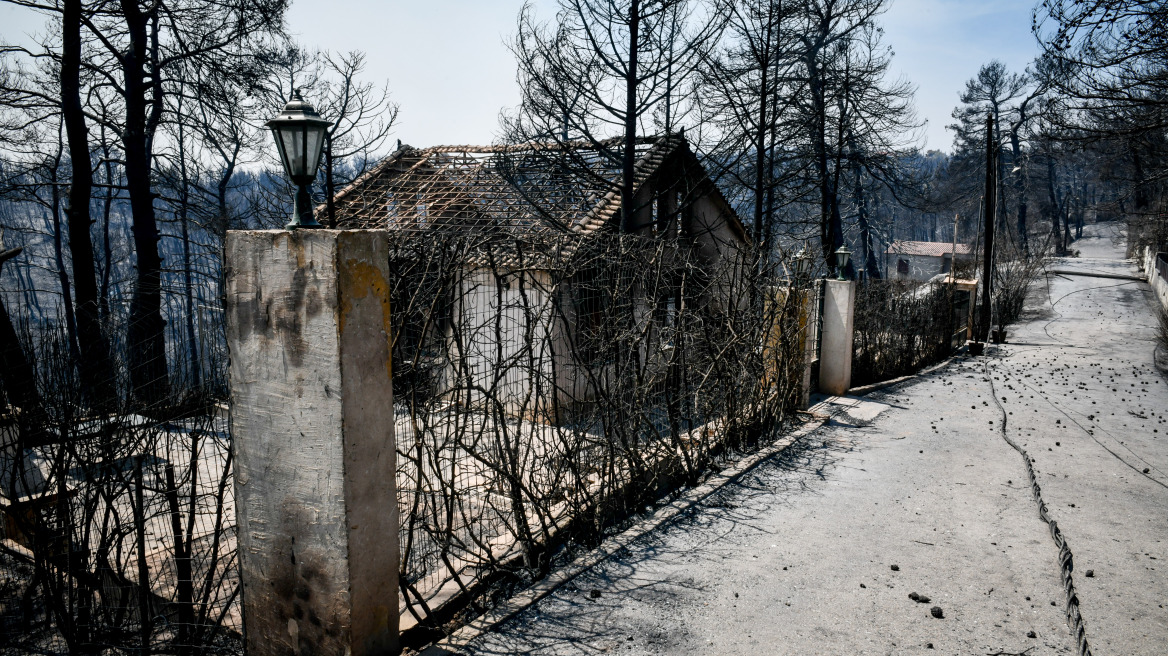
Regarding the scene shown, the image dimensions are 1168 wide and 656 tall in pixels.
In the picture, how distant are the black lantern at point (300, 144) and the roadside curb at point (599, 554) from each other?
2.29 metres

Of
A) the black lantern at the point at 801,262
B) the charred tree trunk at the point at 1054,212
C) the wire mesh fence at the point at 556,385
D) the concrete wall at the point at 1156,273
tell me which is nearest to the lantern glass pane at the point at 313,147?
the wire mesh fence at the point at 556,385

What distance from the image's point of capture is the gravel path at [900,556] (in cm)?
395

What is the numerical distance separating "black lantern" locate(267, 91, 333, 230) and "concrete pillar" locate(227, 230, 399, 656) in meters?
0.16

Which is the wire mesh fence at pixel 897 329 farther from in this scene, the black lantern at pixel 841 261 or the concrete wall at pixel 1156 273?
the concrete wall at pixel 1156 273

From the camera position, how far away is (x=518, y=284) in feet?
21.8

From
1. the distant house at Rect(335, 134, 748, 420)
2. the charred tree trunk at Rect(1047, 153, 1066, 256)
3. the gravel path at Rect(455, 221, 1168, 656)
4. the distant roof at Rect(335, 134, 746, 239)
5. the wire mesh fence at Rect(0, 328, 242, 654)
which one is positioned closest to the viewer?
the wire mesh fence at Rect(0, 328, 242, 654)

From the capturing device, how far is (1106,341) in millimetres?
18906

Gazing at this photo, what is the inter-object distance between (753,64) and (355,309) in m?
13.8

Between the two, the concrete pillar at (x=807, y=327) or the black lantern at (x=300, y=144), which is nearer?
the black lantern at (x=300, y=144)

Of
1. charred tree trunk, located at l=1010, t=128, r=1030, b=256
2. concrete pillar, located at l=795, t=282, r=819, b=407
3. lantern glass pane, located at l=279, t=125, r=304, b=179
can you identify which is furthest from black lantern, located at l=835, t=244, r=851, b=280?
charred tree trunk, located at l=1010, t=128, r=1030, b=256

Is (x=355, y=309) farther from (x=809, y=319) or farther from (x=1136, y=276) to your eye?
(x=1136, y=276)

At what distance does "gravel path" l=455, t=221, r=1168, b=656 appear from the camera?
3.95 m

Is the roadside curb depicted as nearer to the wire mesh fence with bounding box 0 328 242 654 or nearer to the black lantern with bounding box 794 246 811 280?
the wire mesh fence with bounding box 0 328 242 654

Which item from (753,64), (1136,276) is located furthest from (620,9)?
(1136,276)
